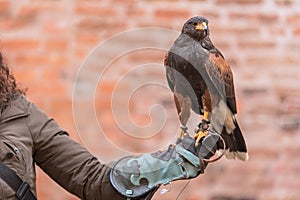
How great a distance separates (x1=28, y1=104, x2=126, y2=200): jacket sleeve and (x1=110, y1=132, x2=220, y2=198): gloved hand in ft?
0.19

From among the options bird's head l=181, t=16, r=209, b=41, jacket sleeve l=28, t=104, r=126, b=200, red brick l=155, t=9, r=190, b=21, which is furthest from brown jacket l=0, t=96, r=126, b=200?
red brick l=155, t=9, r=190, b=21

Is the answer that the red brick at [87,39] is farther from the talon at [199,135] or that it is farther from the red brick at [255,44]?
the talon at [199,135]

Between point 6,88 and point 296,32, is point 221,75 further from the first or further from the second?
point 296,32

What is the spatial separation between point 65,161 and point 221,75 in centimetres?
54

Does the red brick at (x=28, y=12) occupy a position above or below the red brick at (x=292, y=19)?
above

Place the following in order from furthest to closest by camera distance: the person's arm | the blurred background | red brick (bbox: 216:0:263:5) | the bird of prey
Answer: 1. red brick (bbox: 216:0:263:5)
2. the blurred background
3. the person's arm
4. the bird of prey

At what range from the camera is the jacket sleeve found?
180 centimetres

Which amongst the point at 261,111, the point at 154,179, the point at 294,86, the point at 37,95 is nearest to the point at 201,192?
the point at 261,111

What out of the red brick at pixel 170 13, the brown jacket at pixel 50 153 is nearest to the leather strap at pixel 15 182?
the brown jacket at pixel 50 153

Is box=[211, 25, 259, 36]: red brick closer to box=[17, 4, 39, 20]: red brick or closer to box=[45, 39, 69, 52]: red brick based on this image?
box=[45, 39, 69, 52]: red brick

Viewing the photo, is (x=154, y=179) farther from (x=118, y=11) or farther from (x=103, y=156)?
(x=118, y=11)

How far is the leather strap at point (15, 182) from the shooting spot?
66.3 inches

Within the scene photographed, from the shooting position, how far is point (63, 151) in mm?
1824

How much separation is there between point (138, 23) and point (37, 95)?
0.56 meters
